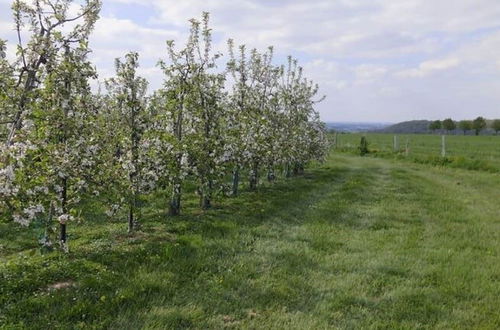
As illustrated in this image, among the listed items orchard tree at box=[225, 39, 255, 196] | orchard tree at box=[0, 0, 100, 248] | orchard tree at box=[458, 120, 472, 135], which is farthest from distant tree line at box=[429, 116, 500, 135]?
orchard tree at box=[0, 0, 100, 248]

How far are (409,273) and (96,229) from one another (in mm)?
6662

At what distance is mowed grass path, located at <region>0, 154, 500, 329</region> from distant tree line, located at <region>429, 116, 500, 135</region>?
384ft

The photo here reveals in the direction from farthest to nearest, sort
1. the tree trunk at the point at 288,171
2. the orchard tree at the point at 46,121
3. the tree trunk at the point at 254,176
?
the tree trunk at the point at 288,171 → the tree trunk at the point at 254,176 → the orchard tree at the point at 46,121

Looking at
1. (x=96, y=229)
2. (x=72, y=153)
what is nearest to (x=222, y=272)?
(x=72, y=153)

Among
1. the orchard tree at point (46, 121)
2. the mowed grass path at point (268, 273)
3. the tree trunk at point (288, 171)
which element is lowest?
the mowed grass path at point (268, 273)

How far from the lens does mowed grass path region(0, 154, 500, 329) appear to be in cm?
617

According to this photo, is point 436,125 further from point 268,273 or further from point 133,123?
point 268,273

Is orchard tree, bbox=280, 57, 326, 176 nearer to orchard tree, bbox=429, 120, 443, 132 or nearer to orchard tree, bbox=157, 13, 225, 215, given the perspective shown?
orchard tree, bbox=157, 13, 225, 215

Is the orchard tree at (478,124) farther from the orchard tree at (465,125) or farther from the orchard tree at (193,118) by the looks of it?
the orchard tree at (193,118)

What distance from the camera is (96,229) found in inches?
418

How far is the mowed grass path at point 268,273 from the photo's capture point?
6.17 m

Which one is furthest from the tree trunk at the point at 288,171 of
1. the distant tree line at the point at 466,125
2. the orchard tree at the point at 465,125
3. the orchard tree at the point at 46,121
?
the orchard tree at the point at 465,125

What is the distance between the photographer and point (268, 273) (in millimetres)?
7805

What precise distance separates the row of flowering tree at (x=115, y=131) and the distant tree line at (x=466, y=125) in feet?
377
